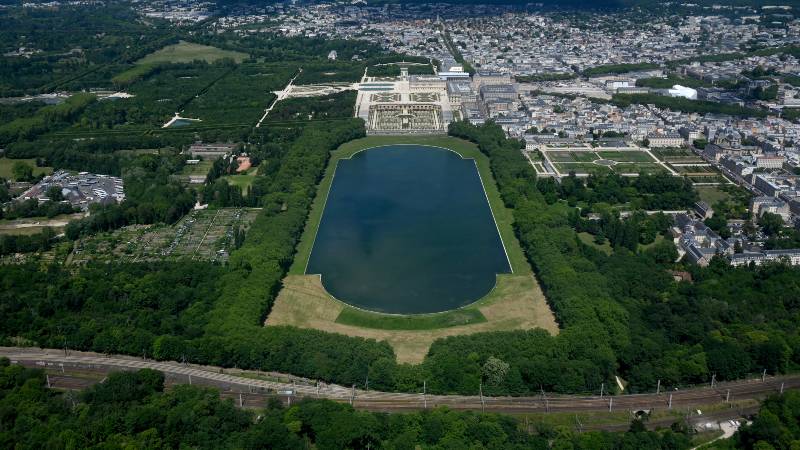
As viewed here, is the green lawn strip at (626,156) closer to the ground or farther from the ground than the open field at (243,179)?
farther from the ground

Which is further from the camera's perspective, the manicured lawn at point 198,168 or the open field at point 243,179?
the manicured lawn at point 198,168

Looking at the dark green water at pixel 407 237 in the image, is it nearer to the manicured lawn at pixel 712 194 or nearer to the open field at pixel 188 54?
the manicured lawn at pixel 712 194

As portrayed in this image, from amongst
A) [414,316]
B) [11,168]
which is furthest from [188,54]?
[414,316]

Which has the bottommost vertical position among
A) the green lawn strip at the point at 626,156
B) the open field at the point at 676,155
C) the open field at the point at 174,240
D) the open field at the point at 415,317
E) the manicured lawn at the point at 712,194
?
the open field at the point at 174,240

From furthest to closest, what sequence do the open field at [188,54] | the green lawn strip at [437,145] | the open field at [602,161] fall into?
the open field at [188,54] < the open field at [602,161] < the green lawn strip at [437,145]

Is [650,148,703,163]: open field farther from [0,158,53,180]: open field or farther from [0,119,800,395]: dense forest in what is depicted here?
[0,158,53,180]: open field

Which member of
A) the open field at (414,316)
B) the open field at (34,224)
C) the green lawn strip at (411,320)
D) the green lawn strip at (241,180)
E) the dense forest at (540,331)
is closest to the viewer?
the dense forest at (540,331)

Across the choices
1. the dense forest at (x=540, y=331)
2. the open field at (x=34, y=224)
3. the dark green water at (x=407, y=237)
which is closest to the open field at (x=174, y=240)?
the dense forest at (x=540, y=331)

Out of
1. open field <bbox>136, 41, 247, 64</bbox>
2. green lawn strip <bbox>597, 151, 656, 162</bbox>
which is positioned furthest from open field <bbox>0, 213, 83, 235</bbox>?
open field <bbox>136, 41, 247, 64</bbox>

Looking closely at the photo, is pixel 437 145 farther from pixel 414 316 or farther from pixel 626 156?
pixel 414 316
